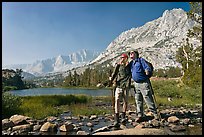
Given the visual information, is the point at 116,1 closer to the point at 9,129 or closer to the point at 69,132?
the point at 69,132

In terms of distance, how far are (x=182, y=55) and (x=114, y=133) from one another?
53646 millimetres

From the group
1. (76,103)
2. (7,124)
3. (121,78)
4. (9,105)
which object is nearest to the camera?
(7,124)

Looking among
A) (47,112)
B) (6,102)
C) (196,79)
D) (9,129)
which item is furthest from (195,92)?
(9,129)

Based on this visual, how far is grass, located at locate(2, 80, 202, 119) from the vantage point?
42.1 feet

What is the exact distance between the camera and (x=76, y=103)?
67.8 ft

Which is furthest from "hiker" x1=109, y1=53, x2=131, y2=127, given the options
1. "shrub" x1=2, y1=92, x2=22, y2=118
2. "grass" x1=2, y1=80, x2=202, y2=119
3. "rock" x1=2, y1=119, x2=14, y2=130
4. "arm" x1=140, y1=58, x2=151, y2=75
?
"shrub" x1=2, y1=92, x2=22, y2=118

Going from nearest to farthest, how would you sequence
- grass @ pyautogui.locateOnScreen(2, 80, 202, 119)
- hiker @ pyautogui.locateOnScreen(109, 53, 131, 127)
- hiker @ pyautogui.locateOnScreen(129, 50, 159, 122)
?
hiker @ pyautogui.locateOnScreen(129, 50, 159, 122), hiker @ pyautogui.locateOnScreen(109, 53, 131, 127), grass @ pyautogui.locateOnScreen(2, 80, 202, 119)

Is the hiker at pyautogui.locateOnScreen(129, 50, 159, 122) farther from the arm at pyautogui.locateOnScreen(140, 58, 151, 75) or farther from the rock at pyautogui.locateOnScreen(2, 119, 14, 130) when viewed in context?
the rock at pyautogui.locateOnScreen(2, 119, 14, 130)

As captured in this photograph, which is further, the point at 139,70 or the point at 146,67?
the point at 139,70

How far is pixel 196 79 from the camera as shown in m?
22.9

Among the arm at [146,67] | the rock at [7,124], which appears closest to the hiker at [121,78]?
the arm at [146,67]

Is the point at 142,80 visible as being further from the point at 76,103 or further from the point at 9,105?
the point at 76,103

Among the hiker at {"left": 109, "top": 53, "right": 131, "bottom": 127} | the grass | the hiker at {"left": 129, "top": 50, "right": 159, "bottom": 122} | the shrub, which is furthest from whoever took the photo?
the grass

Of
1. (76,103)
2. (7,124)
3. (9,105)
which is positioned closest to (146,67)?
(7,124)
